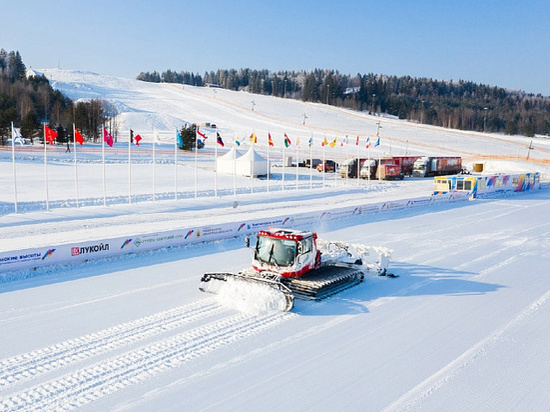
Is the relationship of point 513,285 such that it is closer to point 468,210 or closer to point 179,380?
point 179,380

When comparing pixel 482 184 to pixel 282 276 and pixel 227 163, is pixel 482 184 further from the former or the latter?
pixel 282 276

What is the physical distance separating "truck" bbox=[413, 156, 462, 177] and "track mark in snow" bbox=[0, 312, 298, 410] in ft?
154

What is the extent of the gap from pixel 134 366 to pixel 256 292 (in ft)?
12.3

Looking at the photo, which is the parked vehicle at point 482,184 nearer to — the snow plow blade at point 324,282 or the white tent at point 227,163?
the white tent at point 227,163

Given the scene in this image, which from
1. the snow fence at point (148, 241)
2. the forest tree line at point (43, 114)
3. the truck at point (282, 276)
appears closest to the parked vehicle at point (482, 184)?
the snow fence at point (148, 241)

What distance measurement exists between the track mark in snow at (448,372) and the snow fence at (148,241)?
10.9m

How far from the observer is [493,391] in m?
8.02

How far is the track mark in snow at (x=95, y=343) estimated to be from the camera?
26.6 feet

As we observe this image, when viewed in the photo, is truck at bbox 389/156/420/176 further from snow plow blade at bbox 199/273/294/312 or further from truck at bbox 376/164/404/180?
snow plow blade at bbox 199/273/294/312

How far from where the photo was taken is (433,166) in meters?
55.4

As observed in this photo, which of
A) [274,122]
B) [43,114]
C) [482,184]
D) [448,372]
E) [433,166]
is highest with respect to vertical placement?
[274,122]

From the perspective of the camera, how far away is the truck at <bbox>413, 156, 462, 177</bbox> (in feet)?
179

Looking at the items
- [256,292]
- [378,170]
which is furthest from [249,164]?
[256,292]

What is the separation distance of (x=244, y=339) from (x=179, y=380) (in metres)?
1.99
